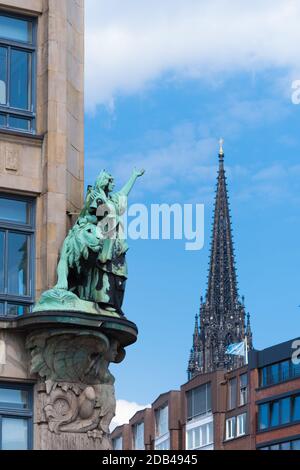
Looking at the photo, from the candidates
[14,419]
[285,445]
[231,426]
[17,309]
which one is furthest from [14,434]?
[231,426]

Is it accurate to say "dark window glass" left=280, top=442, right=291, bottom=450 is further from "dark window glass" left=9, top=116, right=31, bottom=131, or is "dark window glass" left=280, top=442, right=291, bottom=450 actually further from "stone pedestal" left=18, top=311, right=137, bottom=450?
"dark window glass" left=9, top=116, right=31, bottom=131

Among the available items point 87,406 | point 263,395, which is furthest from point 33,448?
point 263,395

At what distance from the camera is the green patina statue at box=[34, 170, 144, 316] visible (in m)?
27.6

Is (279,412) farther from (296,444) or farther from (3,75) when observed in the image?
(3,75)

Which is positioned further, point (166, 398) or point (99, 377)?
point (166, 398)

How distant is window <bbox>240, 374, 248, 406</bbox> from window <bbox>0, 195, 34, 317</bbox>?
81402 millimetres

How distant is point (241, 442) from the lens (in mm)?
108312

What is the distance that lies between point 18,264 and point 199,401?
89761mm

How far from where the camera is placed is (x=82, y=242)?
27719 millimetres

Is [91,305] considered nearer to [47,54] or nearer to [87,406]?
[87,406]

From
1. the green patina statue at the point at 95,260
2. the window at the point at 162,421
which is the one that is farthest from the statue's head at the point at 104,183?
the window at the point at 162,421

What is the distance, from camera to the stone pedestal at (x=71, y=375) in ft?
88.9

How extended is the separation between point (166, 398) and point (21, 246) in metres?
96.2

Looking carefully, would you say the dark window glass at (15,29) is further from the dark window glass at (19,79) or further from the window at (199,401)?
the window at (199,401)
